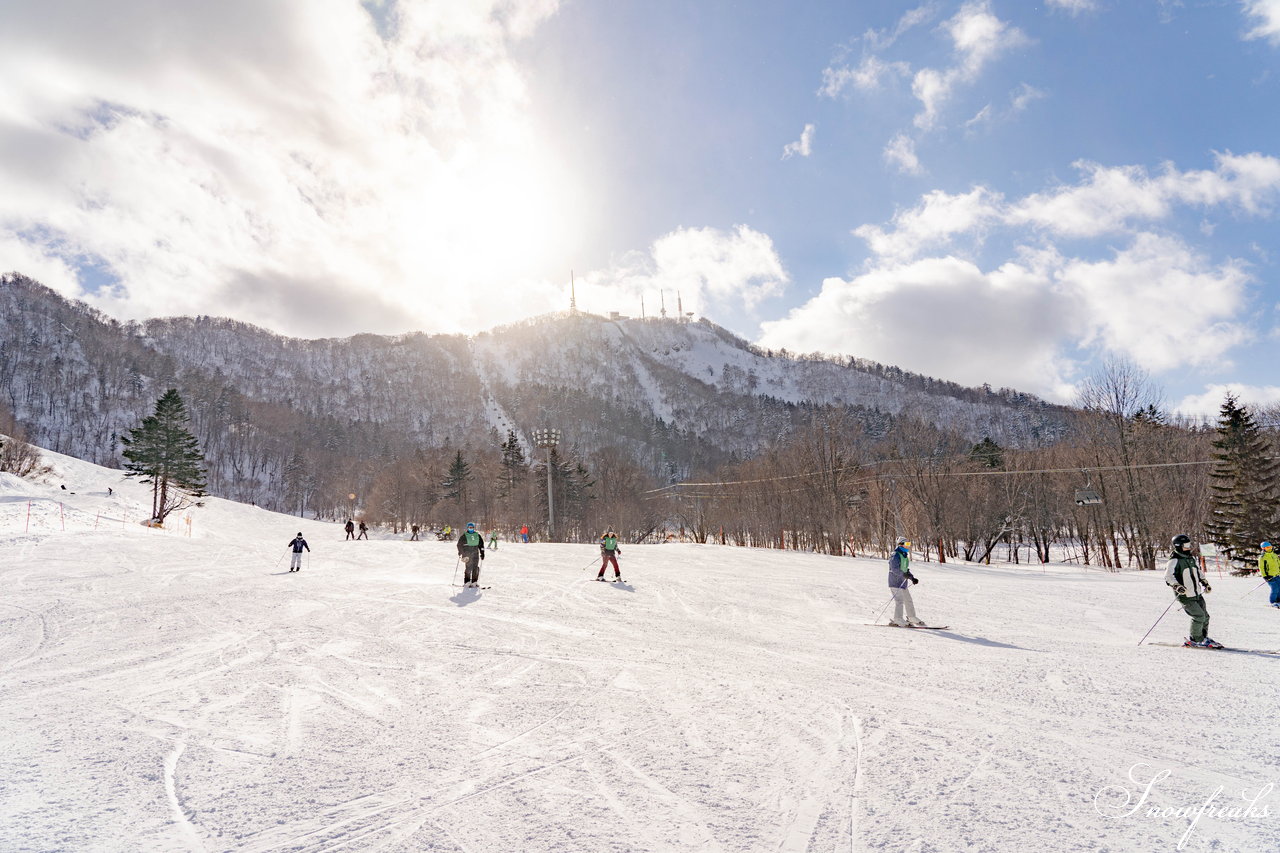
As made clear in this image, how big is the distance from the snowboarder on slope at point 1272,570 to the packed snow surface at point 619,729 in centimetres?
103

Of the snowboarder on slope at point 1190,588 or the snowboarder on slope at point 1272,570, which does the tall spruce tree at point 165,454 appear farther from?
the snowboarder on slope at point 1272,570

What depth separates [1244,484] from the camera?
3094 centimetres

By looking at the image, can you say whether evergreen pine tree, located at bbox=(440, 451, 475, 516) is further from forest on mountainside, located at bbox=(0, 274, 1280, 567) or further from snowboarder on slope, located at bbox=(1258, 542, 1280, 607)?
snowboarder on slope, located at bbox=(1258, 542, 1280, 607)

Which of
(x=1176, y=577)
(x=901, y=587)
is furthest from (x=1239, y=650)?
(x=901, y=587)

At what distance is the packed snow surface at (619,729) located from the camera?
158 inches

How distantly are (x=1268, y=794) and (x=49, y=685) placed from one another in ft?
42.6

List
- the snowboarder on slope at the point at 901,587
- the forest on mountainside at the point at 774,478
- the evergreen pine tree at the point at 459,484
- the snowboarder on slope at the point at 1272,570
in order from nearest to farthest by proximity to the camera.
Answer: the snowboarder on slope at the point at 901,587 → the snowboarder on slope at the point at 1272,570 → the forest on mountainside at the point at 774,478 → the evergreen pine tree at the point at 459,484

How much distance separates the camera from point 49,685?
290 inches

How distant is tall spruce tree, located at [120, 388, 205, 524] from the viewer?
45094mm

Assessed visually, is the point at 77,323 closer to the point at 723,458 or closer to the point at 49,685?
the point at 723,458

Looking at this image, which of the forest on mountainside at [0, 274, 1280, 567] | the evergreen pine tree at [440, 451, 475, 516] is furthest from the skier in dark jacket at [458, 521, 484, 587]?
the evergreen pine tree at [440, 451, 475, 516]

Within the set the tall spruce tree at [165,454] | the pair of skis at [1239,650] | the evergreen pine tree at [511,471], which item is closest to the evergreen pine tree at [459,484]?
the evergreen pine tree at [511,471]

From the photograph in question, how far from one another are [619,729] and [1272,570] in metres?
16.6

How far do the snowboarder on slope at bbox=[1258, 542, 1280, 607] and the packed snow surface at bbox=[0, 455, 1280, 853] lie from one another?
3.38 feet
